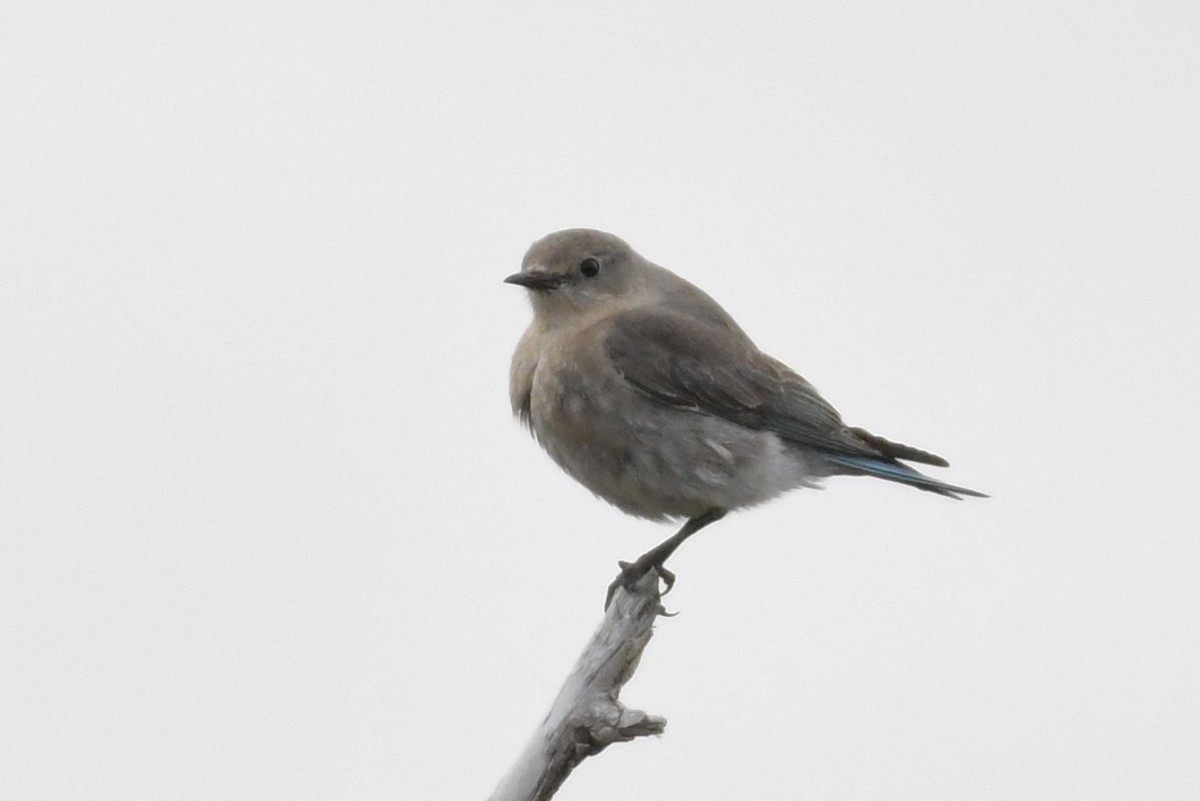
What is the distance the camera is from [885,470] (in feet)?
31.7

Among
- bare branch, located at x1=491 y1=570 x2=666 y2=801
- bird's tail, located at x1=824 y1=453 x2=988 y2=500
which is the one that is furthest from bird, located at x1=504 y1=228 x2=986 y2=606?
bare branch, located at x1=491 y1=570 x2=666 y2=801

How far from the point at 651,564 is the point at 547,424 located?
3.13 ft

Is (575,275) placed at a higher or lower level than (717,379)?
higher

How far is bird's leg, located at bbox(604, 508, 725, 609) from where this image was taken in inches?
348

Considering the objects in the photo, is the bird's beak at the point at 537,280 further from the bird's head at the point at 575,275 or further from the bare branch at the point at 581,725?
the bare branch at the point at 581,725

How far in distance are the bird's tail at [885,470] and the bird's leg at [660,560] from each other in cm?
76

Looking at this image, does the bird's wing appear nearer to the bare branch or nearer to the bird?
the bird

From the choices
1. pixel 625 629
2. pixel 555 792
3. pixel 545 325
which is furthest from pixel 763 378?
pixel 555 792

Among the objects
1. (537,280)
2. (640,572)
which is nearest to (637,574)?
(640,572)

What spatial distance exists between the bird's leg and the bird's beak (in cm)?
156

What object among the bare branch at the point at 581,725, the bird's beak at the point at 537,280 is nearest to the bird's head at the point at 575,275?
the bird's beak at the point at 537,280

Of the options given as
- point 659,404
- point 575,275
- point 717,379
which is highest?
point 575,275

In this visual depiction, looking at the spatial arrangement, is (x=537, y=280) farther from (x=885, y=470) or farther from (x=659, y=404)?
(x=885, y=470)

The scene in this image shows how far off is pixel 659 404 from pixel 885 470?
133cm
